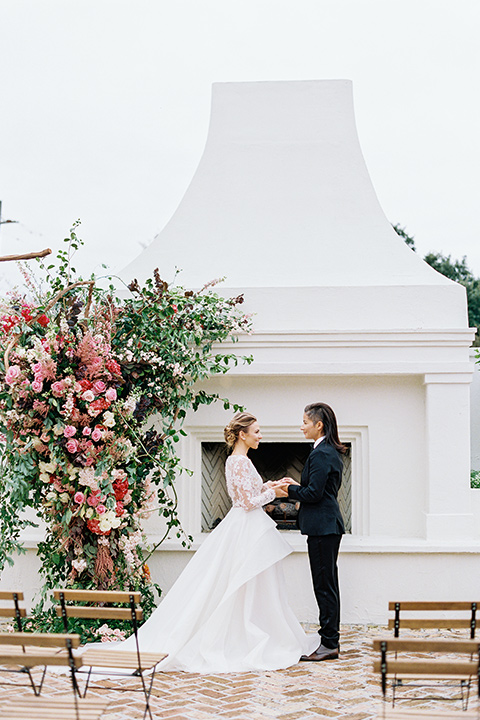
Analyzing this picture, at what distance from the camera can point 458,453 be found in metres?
8.06

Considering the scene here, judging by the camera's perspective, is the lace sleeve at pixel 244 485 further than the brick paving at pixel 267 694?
Yes

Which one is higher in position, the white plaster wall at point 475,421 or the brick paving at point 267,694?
the white plaster wall at point 475,421

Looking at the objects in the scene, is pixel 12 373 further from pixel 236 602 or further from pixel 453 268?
→ pixel 453 268

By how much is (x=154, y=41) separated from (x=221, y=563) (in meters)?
9.77

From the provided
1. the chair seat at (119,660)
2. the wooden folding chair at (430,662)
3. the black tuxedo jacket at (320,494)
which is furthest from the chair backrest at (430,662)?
the black tuxedo jacket at (320,494)

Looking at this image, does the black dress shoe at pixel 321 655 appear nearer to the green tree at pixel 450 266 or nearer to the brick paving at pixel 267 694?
the brick paving at pixel 267 694

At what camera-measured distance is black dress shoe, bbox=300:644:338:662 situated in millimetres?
6547

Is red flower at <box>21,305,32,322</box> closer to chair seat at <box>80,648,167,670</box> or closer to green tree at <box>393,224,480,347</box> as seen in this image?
chair seat at <box>80,648,167,670</box>

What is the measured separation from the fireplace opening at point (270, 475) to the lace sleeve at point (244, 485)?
194cm

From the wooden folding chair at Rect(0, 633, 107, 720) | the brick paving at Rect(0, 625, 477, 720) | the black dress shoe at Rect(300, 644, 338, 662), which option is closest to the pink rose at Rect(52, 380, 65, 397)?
the brick paving at Rect(0, 625, 477, 720)

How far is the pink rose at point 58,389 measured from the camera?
673 cm

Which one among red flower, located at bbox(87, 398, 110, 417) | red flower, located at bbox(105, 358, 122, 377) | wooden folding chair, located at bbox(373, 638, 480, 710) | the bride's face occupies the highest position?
red flower, located at bbox(105, 358, 122, 377)

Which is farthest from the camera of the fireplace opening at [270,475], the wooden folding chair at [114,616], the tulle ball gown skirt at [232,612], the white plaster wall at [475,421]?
the white plaster wall at [475,421]

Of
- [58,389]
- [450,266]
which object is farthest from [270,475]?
[450,266]
